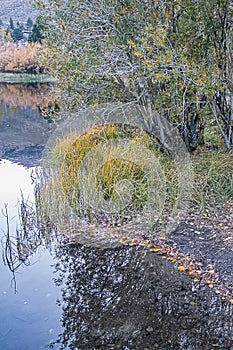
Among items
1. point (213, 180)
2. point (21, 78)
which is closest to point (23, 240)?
point (213, 180)

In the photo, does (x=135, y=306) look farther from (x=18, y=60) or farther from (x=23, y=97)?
(x=18, y=60)

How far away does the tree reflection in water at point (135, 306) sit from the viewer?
2.79 m

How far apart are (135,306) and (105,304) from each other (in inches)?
9.5

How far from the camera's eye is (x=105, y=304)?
3211 mm

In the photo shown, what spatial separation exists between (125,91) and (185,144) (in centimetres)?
124

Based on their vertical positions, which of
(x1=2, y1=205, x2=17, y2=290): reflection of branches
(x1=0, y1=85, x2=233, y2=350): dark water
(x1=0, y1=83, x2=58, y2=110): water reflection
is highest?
(x1=0, y1=83, x2=58, y2=110): water reflection

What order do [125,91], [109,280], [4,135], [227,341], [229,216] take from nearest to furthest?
[227,341]
[109,280]
[229,216]
[125,91]
[4,135]

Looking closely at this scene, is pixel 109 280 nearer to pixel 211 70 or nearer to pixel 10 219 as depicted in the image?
pixel 10 219

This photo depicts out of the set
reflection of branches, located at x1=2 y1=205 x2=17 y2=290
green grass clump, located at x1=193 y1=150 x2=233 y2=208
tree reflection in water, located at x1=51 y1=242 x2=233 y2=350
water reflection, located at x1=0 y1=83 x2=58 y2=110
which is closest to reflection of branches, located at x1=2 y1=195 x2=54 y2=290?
reflection of branches, located at x1=2 y1=205 x2=17 y2=290

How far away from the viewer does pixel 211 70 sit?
16.5ft

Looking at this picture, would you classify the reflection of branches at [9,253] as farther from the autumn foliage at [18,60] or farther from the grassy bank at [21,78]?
the autumn foliage at [18,60]

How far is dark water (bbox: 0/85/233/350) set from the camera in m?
2.81

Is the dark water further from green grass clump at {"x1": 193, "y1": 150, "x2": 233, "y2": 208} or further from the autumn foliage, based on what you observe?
the autumn foliage

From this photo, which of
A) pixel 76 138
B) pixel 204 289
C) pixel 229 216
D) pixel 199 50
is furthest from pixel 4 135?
pixel 204 289
